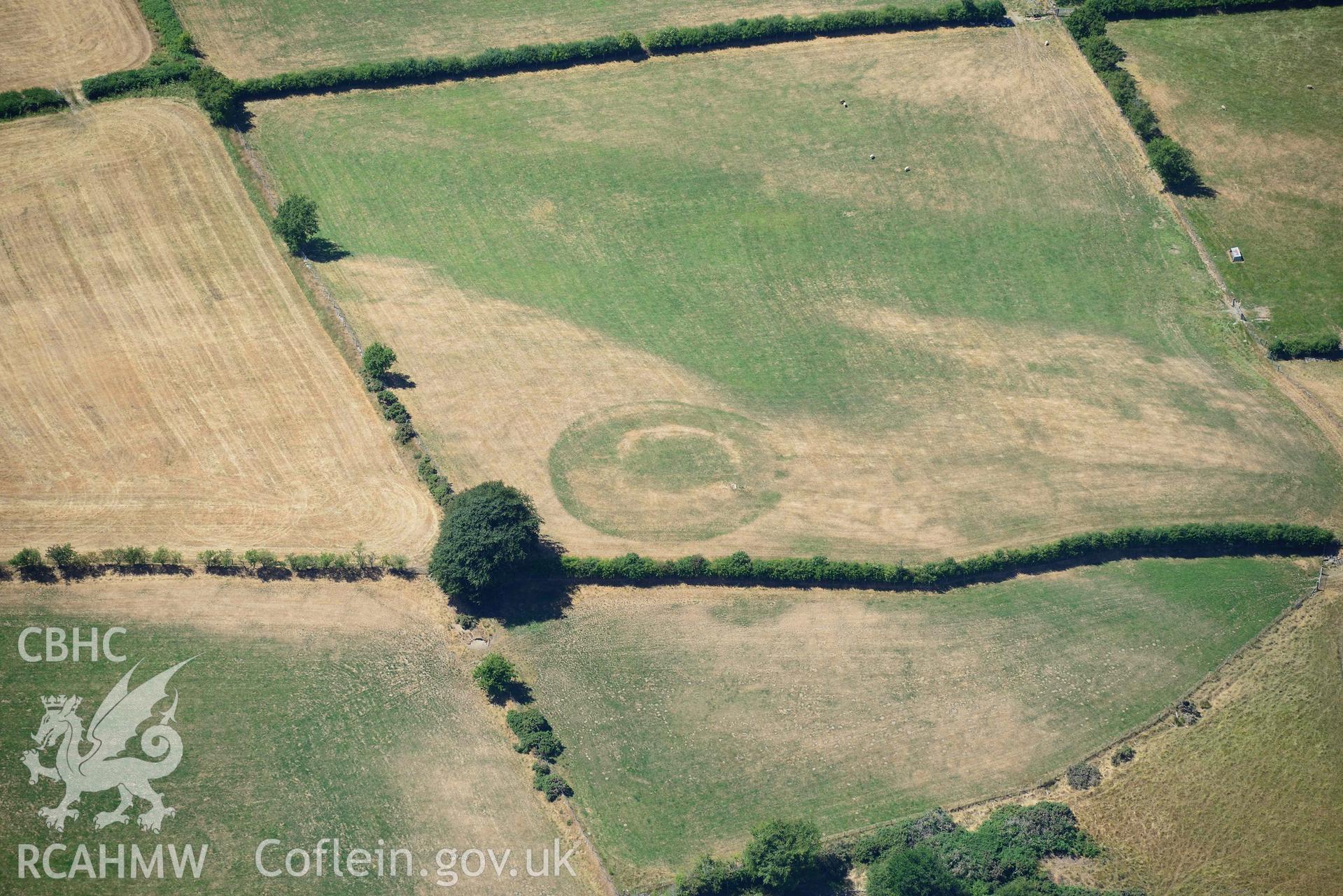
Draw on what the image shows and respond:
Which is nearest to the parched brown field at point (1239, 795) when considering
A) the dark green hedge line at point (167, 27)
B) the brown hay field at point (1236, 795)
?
the brown hay field at point (1236, 795)

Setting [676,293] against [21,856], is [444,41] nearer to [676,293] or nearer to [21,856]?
[676,293]

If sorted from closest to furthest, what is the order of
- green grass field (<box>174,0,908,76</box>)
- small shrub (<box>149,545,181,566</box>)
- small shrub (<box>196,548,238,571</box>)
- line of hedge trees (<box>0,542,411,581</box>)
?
1. line of hedge trees (<box>0,542,411,581</box>)
2. small shrub (<box>149,545,181,566</box>)
3. small shrub (<box>196,548,238,571</box>)
4. green grass field (<box>174,0,908,76</box>)

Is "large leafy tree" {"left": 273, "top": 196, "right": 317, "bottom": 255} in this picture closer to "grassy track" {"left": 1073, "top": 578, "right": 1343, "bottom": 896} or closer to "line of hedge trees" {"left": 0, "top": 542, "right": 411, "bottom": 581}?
"line of hedge trees" {"left": 0, "top": 542, "right": 411, "bottom": 581}

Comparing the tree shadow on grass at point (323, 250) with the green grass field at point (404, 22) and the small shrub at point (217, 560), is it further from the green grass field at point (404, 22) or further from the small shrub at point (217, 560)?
the small shrub at point (217, 560)

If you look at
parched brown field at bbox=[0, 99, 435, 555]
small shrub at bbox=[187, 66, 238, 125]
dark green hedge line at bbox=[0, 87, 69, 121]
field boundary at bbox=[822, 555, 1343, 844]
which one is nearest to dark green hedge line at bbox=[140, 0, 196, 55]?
small shrub at bbox=[187, 66, 238, 125]

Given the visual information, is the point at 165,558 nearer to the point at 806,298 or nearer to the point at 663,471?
the point at 663,471

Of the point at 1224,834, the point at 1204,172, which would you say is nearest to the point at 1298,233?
the point at 1204,172
